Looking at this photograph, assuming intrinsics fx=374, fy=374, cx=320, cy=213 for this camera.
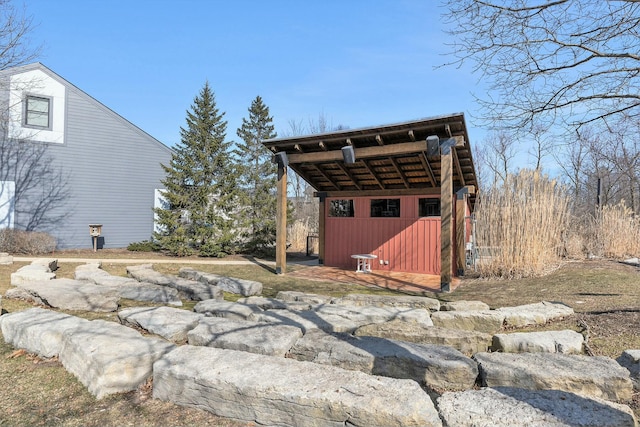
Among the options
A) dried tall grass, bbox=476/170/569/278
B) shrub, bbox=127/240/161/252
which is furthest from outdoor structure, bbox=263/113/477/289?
shrub, bbox=127/240/161/252

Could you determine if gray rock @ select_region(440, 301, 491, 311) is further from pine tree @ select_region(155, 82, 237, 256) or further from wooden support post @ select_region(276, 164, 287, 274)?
pine tree @ select_region(155, 82, 237, 256)

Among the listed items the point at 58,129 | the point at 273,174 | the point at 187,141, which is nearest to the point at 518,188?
the point at 187,141

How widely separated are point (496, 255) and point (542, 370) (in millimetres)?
6115

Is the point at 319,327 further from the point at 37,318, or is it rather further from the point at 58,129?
the point at 58,129

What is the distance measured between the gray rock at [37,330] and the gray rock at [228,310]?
145cm

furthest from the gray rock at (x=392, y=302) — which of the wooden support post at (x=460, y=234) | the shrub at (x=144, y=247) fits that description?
the shrub at (x=144, y=247)

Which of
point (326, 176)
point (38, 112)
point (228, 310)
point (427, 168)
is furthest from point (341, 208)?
point (38, 112)

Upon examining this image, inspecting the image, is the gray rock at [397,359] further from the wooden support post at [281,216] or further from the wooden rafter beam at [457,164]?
the wooden support post at [281,216]

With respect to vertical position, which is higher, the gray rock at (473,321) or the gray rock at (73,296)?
the gray rock at (73,296)

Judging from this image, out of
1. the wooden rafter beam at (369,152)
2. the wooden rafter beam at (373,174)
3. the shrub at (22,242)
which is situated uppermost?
the wooden rafter beam at (369,152)

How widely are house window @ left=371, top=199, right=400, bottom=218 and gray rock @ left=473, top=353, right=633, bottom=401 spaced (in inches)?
281

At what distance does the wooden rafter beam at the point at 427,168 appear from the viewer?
27.7 feet

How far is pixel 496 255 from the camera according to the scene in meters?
8.41

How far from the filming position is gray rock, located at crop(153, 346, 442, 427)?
214 cm
